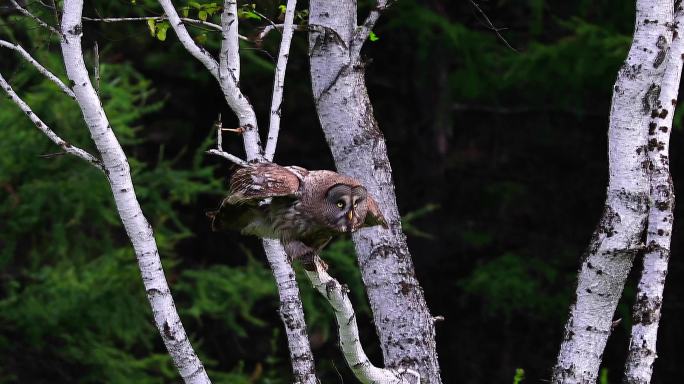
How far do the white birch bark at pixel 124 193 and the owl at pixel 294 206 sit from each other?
0.30 meters

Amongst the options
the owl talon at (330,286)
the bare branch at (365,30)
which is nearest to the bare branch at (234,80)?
the bare branch at (365,30)

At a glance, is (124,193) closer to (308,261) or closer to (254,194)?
(254,194)

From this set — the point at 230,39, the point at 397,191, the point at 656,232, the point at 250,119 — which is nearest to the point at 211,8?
the point at 230,39

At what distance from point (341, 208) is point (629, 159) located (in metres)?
1.25

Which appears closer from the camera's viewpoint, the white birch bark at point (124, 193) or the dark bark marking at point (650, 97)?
the white birch bark at point (124, 193)

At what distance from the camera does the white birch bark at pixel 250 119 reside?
3.87m

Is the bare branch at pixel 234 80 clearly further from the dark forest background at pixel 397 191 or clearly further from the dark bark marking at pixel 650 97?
the dark forest background at pixel 397 191

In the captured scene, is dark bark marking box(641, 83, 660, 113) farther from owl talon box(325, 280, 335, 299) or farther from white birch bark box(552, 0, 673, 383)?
A: owl talon box(325, 280, 335, 299)

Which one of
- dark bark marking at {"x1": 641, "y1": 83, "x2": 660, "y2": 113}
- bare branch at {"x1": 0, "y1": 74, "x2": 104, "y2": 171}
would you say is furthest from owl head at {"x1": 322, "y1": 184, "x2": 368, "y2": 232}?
dark bark marking at {"x1": 641, "y1": 83, "x2": 660, "y2": 113}

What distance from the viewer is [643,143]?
12.9 ft

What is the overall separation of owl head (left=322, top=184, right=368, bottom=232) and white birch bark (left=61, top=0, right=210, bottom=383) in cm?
71

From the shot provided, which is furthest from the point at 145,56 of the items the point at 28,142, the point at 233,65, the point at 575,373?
the point at 575,373

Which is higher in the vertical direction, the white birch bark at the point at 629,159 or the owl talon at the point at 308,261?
the white birch bark at the point at 629,159

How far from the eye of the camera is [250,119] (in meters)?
3.97
